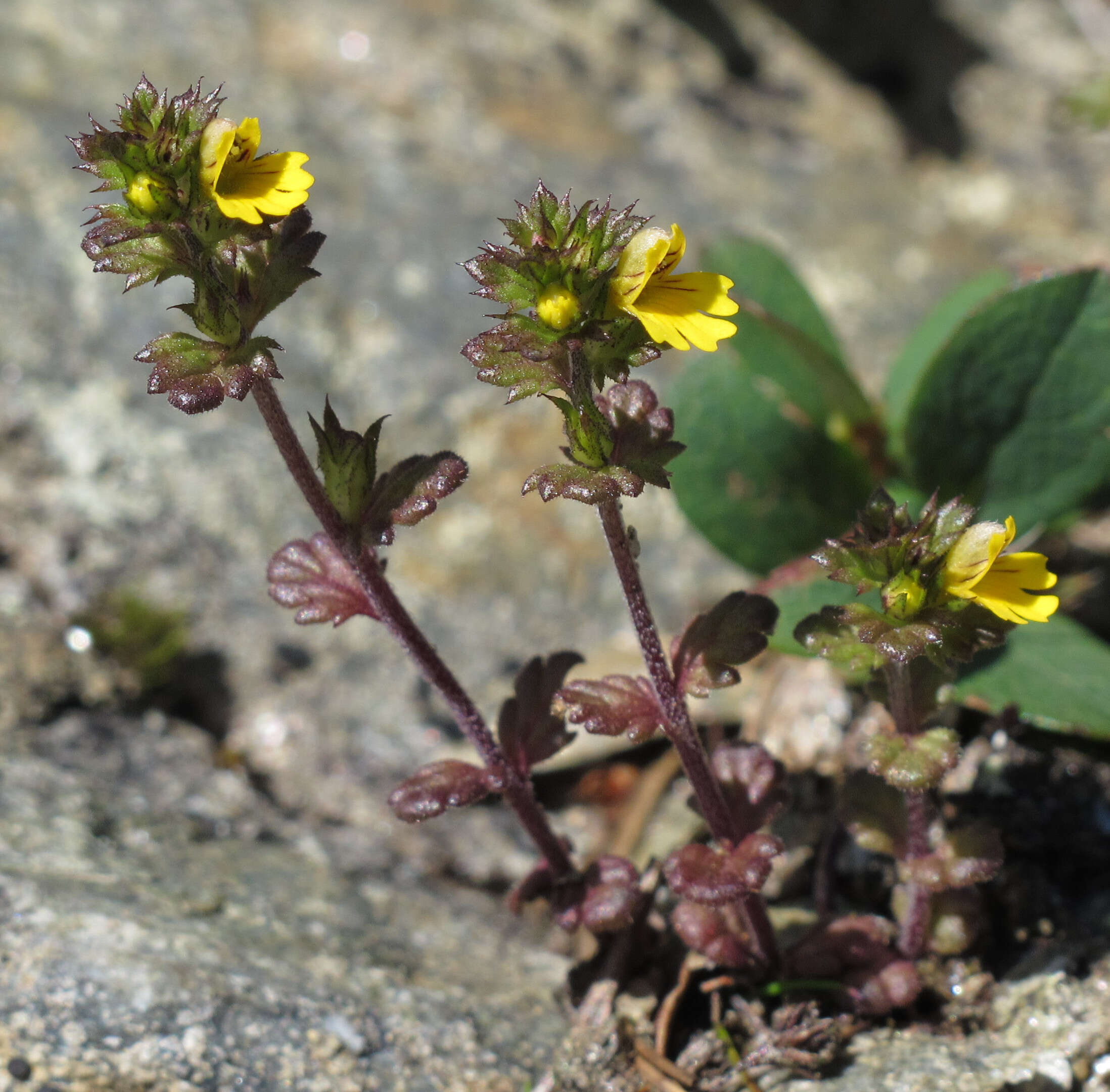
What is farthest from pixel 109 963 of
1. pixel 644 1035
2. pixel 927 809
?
pixel 927 809

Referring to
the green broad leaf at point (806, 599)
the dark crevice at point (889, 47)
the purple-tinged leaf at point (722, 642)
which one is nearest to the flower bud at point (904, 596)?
the purple-tinged leaf at point (722, 642)

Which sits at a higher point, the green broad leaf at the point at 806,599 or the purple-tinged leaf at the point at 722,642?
the green broad leaf at the point at 806,599

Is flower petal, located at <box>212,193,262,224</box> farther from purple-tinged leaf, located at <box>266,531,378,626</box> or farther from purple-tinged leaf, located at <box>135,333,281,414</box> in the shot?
purple-tinged leaf, located at <box>266,531,378,626</box>

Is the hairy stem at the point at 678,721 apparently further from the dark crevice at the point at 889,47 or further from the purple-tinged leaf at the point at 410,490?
the dark crevice at the point at 889,47

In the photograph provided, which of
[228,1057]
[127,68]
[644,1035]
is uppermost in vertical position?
[127,68]

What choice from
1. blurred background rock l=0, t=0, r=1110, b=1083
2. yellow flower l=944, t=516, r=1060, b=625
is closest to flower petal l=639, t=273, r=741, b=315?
yellow flower l=944, t=516, r=1060, b=625

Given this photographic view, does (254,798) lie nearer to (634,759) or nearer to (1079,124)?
(634,759)

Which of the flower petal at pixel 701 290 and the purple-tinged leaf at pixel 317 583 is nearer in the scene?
the flower petal at pixel 701 290
